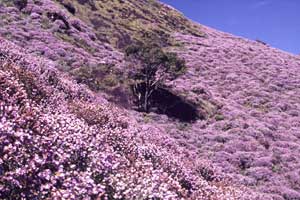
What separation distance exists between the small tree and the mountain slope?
3.86 ft

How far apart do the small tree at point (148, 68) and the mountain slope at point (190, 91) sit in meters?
1.18

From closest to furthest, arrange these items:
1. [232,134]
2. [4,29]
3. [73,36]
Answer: [232,134]
[4,29]
[73,36]

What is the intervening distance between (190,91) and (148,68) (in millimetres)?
6469

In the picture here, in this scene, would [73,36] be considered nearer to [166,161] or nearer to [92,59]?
[92,59]

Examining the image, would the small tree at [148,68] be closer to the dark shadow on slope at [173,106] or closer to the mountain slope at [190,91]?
the dark shadow on slope at [173,106]

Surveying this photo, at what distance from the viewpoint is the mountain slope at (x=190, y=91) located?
1669 cm

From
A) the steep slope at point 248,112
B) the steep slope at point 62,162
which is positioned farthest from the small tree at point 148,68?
the steep slope at point 62,162

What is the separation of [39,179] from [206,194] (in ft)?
20.7

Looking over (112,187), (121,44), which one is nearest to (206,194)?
(112,187)

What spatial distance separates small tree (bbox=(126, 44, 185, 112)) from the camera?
33.9 meters

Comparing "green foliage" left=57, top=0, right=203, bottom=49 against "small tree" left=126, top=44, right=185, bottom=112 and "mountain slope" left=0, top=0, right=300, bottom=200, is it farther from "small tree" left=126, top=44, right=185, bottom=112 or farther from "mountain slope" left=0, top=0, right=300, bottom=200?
"small tree" left=126, top=44, right=185, bottom=112

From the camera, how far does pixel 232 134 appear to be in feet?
99.9

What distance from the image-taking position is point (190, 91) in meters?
39.7

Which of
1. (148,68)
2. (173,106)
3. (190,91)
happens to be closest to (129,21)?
(190,91)
